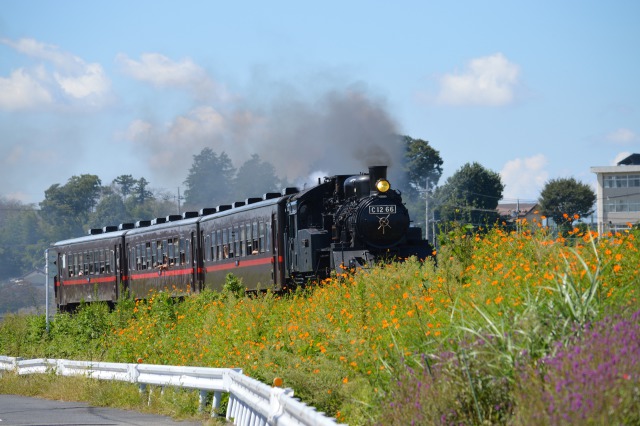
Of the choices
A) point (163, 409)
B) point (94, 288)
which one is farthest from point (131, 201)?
point (163, 409)

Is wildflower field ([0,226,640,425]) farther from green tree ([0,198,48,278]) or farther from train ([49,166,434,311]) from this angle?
green tree ([0,198,48,278])

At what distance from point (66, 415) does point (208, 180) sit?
362 ft

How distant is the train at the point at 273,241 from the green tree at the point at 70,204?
380 feet

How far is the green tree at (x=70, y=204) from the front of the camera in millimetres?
152500

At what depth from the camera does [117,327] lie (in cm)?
2925

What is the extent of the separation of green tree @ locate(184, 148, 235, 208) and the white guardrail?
102480mm

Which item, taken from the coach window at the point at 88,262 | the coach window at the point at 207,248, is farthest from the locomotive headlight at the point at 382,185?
the coach window at the point at 88,262

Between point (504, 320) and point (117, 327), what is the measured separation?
21261 mm

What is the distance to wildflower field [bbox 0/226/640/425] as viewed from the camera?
23.6ft

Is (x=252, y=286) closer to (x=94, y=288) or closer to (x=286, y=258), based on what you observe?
(x=286, y=258)

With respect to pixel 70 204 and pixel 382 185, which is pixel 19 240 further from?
pixel 382 185

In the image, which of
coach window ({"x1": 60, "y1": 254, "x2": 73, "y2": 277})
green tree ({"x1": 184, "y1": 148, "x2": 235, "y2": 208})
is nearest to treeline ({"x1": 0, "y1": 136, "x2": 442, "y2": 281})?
green tree ({"x1": 184, "y1": 148, "x2": 235, "y2": 208})

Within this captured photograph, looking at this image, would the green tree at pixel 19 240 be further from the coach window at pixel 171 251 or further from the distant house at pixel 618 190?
the coach window at pixel 171 251

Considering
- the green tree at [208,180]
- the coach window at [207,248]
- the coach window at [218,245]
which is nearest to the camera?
the coach window at [218,245]
